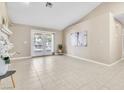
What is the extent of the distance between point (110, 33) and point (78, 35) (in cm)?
236

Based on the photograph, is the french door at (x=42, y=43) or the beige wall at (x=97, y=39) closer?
the beige wall at (x=97, y=39)

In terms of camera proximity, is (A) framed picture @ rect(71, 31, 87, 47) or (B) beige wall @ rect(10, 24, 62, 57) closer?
(A) framed picture @ rect(71, 31, 87, 47)

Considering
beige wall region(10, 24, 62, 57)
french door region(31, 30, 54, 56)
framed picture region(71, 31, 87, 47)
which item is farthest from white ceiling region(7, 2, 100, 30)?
french door region(31, 30, 54, 56)

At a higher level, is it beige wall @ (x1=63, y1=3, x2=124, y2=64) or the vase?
beige wall @ (x1=63, y1=3, x2=124, y2=64)

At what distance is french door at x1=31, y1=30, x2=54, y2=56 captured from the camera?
7589mm

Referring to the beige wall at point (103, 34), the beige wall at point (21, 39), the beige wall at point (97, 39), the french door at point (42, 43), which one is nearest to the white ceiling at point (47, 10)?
the beige wall at point (21, 39)

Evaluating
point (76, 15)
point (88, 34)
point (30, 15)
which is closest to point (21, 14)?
point (30, 15)

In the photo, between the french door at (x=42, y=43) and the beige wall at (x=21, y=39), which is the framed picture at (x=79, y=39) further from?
the beige wall at (x=21, y=39)

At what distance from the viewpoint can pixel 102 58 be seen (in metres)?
4.92

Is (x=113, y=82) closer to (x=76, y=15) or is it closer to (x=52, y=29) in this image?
(x=76, y=15)

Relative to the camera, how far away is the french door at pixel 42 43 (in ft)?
24.9

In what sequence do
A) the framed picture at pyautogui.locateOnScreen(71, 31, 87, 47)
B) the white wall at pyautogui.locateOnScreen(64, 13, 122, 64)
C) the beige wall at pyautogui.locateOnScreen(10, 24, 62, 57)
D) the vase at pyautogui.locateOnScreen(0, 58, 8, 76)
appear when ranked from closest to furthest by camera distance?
the vase at pyautogui.locateOnScreen(0, 58, 8, 76) → the white wall at pyautogui.locateOnScreen(64, 13, 122, 64) → the framed picture at pyautogui.locateOnScreen(71, 31, 87, 47) → the beige wall at pyautogui.locateOnScreen(10, 24, 62, 57)

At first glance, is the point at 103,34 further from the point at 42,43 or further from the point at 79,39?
the point at 42,43

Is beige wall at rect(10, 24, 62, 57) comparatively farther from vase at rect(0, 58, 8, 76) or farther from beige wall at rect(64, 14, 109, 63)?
vase at rect(0, 58, 8, 76)
